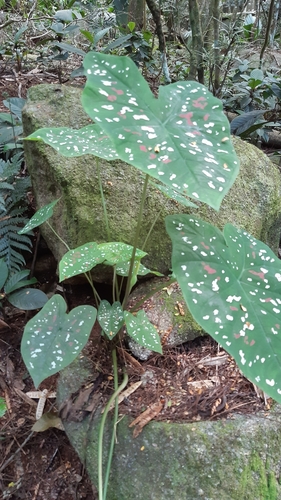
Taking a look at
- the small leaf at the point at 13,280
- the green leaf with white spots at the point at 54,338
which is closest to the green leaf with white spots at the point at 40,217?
the green leaf with white spots at the point at 54,338

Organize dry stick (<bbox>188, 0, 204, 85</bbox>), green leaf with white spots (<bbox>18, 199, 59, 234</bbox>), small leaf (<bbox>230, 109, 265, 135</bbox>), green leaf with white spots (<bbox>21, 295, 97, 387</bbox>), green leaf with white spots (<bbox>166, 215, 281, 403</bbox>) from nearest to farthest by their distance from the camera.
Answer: green leaf with white spots (<bbox>166, 215, 281, 403</bbox>) → green leaf with white spots (<bbox>21, 295, 97, 387</bbox>) → green leaf with white spots (<bbox>18, 199, 59, 234</bbox>) → dry stick (<bbox>188, 0, 204, 85</bbox>) → small leaf (<bbox>230, 109, 265, 135</bbox>)

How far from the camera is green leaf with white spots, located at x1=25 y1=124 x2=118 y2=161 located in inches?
48.4

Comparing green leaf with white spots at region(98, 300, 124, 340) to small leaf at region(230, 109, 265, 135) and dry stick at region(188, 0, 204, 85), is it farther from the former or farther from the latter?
dry stick at region(188, 0, 204, 85)

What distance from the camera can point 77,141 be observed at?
134 centimetres

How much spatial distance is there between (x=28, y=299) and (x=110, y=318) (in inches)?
30.7

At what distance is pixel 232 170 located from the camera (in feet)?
3.11

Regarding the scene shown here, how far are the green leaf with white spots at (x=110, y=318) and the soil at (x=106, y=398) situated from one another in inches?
10.6

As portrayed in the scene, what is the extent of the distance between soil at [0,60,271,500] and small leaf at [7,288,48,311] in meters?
0.38

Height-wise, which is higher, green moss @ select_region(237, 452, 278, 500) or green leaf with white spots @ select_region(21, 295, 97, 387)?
green leaf with white spots @ select_region(21, 295, 97, 387)

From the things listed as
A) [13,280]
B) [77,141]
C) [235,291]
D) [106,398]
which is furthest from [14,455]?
[77,141]

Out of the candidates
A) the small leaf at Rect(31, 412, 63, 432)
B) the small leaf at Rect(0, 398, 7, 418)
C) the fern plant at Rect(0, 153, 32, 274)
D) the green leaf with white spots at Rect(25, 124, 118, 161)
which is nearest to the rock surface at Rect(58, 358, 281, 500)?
the small leaf at Rect(31, 412, 63, 432)

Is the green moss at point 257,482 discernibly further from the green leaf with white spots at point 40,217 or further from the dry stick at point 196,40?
the dry stick at point 196,40

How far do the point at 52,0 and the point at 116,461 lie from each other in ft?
26.0

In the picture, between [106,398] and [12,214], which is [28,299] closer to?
[12,214]
